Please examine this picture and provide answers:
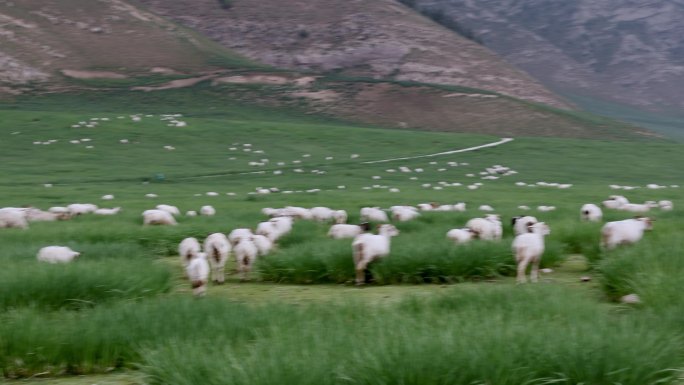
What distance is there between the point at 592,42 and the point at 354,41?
72.6 meters

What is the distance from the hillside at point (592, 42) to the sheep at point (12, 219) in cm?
12533

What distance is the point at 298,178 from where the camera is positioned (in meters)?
39.4

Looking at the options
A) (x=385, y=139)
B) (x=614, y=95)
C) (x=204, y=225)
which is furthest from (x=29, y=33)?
(x=614, y=95)

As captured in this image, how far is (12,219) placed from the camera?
1784cm

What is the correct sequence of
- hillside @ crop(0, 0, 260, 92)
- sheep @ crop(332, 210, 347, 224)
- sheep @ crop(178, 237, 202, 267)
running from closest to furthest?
1. sheep @ crop(178, 237, 202, 267)
2. sheep @ crop(332, 210, 347, 224)
3. hillside @ crop(0, 0, 260, 92)

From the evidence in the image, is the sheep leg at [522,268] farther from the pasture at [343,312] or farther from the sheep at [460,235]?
the sheep at [460,235]

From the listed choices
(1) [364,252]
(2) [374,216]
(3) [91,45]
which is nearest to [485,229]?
(1) [364,252]

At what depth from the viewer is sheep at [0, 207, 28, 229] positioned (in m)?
17.7

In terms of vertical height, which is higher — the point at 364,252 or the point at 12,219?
the point at 12,219

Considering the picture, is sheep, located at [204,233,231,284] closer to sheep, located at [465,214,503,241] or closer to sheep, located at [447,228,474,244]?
sheep, located at [447,228,474,244]

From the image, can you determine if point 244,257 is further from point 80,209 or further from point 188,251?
point 80,209

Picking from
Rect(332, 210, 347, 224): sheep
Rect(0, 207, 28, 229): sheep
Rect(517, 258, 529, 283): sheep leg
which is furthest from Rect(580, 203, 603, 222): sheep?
Rect(0, 207, 28, 229): sheep

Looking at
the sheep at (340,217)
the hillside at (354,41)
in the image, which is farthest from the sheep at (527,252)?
the hillside at (354,41)

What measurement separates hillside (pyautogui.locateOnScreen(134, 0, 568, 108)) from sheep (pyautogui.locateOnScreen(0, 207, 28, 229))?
262 ft
